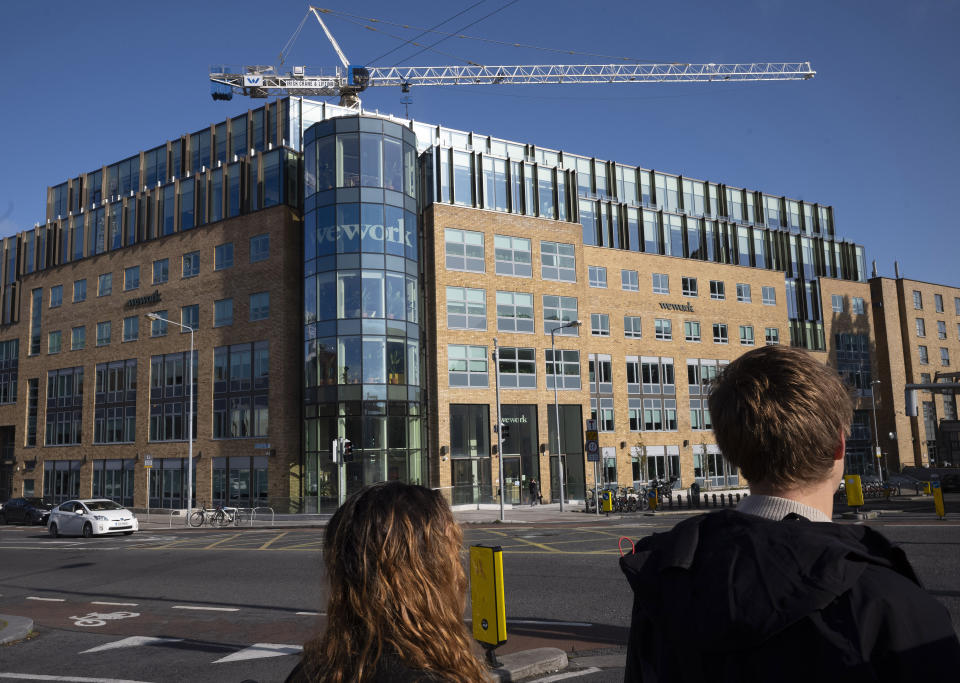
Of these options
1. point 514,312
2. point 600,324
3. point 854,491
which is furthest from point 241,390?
point 854,491

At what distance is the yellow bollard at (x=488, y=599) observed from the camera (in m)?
6.96

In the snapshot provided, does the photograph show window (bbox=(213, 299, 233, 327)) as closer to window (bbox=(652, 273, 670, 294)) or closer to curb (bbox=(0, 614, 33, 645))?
window (bbox=(652, 273, 670, 294))

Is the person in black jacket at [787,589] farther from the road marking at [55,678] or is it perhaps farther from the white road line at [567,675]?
the road marking at [55,678]

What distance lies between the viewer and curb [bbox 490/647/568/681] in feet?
23.8

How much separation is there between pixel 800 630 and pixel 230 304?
45179 millimetres

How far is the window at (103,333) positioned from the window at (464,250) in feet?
83.5

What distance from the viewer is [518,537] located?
22781 millimetres

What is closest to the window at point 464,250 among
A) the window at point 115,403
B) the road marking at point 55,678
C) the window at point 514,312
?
the window at point 514,312

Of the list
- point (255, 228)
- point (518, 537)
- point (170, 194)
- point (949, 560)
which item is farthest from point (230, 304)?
point (949, 560)

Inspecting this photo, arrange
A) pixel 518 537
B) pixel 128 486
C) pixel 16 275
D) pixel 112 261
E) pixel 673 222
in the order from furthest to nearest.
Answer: pixel 16 275
pixel 673 222
pixel 112 261
pixel 128 486
pixel 518 537

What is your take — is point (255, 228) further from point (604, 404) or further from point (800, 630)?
point (800, 630)

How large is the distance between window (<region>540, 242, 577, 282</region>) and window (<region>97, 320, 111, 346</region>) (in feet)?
98.6

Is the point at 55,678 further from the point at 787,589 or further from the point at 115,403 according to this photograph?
the point at 115,403

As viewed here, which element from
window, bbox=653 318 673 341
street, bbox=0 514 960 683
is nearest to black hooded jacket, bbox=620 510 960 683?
street, bbox=0 514 960 683
